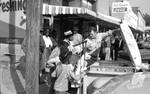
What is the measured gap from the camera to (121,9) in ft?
86.9

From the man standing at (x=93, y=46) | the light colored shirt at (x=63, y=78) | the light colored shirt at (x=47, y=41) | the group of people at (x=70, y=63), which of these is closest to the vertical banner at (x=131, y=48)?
the man standing at (x=93, y=46)

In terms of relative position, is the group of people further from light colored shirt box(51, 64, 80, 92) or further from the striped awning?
the striped awning

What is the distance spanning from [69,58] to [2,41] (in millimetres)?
5364

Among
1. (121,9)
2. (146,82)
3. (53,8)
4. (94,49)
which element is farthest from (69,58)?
(121,9)

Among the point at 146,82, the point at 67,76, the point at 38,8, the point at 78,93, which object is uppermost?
the point at 38,8

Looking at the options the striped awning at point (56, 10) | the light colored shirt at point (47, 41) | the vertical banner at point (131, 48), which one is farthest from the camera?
the striped awning at point (56, 10)

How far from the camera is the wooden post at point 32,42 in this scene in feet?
16.8

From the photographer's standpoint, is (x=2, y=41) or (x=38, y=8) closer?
(x=38, y=8)

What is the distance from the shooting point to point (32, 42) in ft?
17.0

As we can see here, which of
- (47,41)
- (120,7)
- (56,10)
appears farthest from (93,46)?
(120,7)

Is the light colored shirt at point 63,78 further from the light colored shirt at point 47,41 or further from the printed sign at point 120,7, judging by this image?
the printed sign at point 120,7

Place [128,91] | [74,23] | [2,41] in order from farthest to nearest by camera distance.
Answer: [74,23] → [2,41] → [128,91]

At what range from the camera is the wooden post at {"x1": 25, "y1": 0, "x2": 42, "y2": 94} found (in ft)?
16.8

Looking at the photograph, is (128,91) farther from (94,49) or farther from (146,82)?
(94,49)
